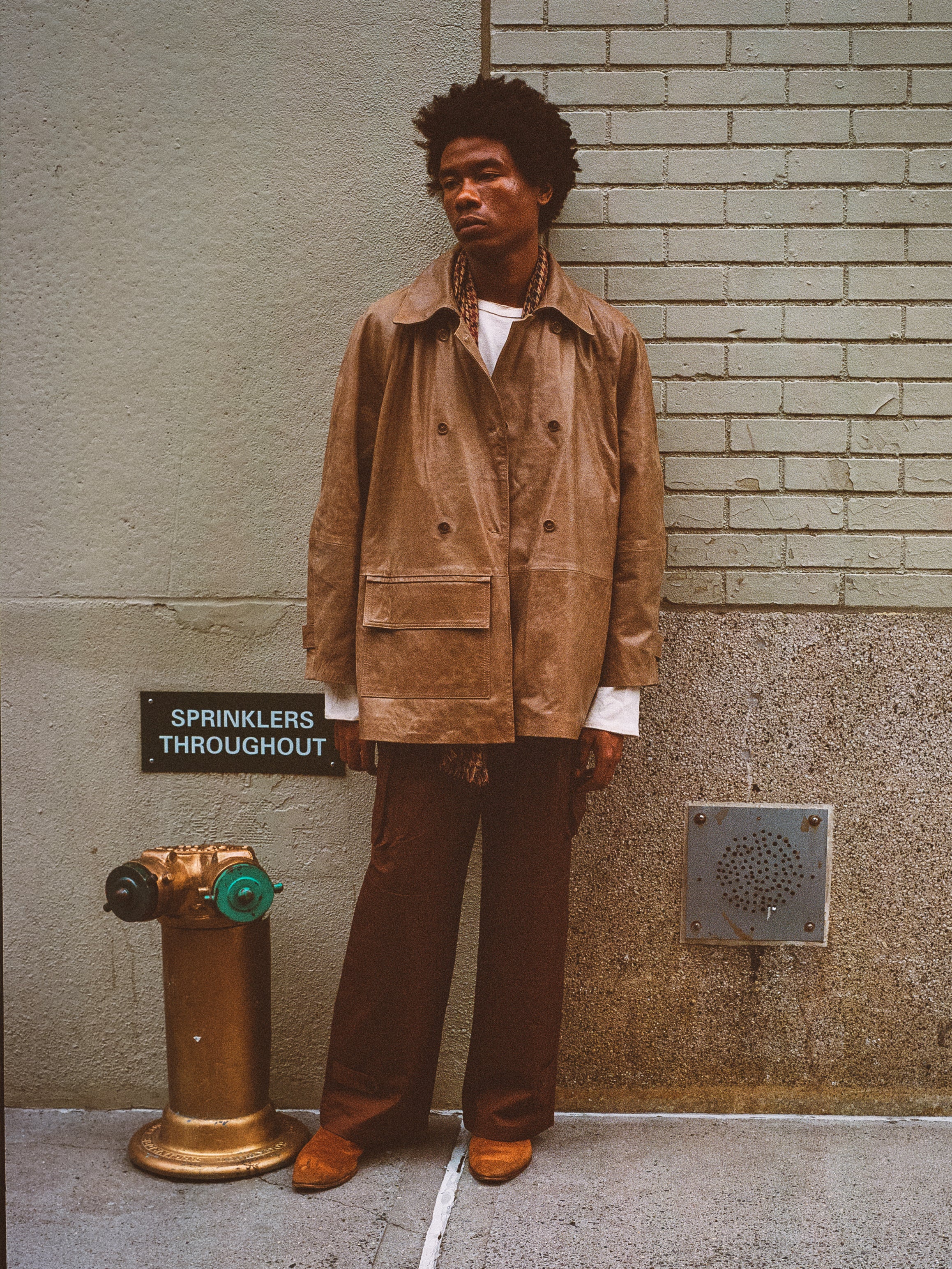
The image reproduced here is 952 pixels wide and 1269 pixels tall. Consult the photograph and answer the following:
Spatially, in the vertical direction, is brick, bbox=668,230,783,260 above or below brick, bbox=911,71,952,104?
below

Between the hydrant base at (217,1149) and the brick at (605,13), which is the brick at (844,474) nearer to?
the brick at (605,13)

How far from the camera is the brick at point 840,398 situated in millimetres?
3080

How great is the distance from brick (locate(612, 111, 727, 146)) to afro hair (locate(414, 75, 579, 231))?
1.18ft

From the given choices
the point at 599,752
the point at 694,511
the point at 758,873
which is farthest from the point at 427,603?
the point at 758,873

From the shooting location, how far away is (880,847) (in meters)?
3.14

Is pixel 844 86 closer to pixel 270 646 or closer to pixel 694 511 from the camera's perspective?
pixel 694 511

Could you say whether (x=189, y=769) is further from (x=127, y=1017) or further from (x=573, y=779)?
(x=573, y=779)

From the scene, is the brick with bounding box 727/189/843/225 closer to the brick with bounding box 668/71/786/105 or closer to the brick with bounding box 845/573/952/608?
the brick with bounding box 668/71/786/105

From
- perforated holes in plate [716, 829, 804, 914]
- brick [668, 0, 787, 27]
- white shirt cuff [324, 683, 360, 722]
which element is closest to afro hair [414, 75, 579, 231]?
brick [668, 0, 787, 27]

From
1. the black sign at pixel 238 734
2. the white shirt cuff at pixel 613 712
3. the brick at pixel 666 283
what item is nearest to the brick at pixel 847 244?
the brick at pixel 666 283

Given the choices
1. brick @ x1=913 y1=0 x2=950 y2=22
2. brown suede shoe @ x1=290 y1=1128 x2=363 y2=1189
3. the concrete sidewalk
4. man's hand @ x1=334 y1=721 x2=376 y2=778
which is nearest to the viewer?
the concrete sidewalk

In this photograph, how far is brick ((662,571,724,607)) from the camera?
10.2ft

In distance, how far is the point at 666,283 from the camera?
3061 mm

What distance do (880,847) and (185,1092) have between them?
2060mm
